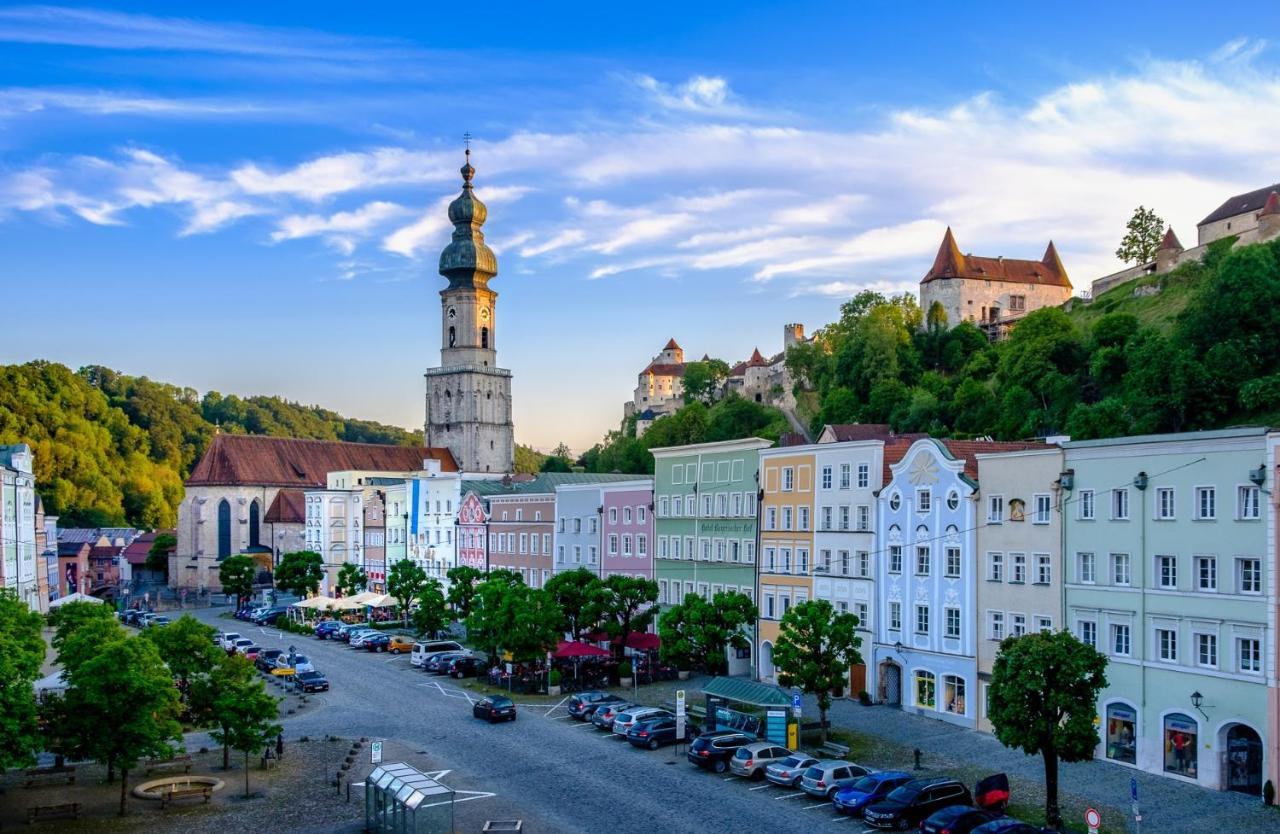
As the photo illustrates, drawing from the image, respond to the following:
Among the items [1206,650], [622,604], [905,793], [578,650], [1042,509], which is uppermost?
[1042,509]

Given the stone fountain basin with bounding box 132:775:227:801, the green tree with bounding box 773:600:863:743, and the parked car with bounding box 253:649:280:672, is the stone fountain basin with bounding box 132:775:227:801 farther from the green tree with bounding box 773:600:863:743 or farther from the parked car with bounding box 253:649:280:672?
the parked car with bounding box 253:649:280:672

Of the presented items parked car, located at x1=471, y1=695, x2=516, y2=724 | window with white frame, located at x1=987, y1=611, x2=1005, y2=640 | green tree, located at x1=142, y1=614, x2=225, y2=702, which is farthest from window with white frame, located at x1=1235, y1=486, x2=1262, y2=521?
green tree, located at x1=142, y1=614, x2=225, y2=702

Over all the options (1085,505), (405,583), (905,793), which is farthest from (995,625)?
(405,583)

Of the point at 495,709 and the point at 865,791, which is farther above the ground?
the point at 865,791

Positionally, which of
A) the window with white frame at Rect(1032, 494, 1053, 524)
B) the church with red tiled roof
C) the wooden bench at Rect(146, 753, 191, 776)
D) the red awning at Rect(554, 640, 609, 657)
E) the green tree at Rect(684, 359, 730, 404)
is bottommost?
the wooden bench at Rect(146, 753, 191, 776)

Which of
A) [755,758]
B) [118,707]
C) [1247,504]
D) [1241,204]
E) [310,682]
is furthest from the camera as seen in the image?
[1241,204]

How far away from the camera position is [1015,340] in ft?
355

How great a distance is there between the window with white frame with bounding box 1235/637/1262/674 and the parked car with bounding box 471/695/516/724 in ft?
85.5

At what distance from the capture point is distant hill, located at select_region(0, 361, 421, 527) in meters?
145

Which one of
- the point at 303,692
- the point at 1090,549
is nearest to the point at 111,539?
the point at 303,692

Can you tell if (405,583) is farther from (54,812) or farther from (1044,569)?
(1044,569)

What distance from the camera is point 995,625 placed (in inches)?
1716

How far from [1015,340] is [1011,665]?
80.5m

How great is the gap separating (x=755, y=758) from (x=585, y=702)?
458 inches
